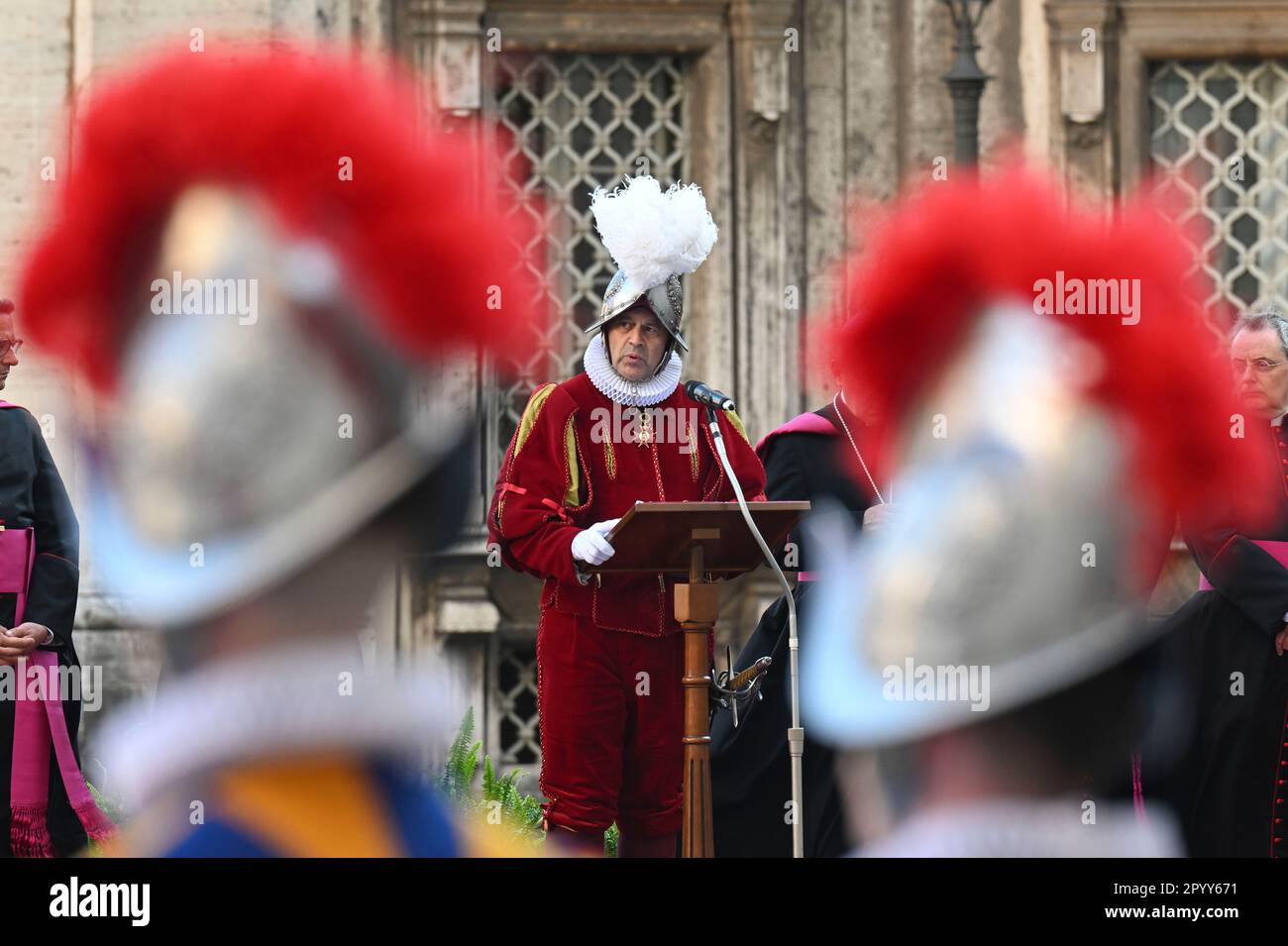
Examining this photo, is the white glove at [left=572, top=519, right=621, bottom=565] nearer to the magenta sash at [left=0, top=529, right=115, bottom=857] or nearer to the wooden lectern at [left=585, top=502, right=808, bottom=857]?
the wooden lectern at [left=585, top=502, right=808, bottom=857]

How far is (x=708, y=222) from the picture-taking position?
→ 573cm

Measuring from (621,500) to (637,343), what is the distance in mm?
452

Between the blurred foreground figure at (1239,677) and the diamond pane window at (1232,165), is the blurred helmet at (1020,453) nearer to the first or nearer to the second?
the blurred foreground figure at (1239,677)

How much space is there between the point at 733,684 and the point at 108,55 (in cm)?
519

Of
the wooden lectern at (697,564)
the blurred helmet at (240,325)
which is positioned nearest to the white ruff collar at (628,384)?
the wooden lectern at (697,564)

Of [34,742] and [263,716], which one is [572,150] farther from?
[263,716]

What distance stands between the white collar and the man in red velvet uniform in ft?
2.26

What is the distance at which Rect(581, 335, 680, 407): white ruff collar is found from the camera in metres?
5.71

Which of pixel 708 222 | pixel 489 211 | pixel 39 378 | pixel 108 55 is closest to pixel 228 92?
pixel 489 211

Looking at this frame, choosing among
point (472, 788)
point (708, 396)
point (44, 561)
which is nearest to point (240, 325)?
point (708, 396)

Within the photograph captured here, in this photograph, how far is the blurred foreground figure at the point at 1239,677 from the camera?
6328mm

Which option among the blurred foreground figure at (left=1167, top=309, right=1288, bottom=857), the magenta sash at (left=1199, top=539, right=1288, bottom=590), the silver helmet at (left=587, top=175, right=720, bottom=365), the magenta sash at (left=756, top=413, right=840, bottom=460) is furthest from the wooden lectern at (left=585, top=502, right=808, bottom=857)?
the magenta sash at (left=1199, top=539, right=1288, bottom=590)

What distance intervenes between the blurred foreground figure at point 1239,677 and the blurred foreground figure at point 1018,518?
0.28 metres

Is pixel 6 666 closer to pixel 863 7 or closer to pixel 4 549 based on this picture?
pixel 4 549
